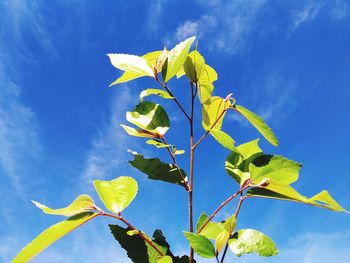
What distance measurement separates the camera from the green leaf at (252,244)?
1.18 meters

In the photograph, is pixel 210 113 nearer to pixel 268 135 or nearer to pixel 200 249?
pixel 268 135

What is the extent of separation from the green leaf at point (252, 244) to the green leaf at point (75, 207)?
18.7 inches

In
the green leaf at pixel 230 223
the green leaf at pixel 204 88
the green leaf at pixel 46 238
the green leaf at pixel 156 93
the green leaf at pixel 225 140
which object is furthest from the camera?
the green leaf at pixel 204 88

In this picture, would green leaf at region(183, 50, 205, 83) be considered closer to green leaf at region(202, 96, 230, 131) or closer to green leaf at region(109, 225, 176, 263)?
green leaf at region(202, 96, 230, 131)

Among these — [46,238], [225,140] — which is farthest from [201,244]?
[46,238]

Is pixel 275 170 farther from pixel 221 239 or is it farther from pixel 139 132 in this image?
pixel 139 132

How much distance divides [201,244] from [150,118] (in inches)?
20.8

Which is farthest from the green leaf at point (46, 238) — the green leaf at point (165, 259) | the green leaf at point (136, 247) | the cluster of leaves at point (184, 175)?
the green leaf at point (165, 259)

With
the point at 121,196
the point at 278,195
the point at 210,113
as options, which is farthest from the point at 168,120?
the point at 278,195

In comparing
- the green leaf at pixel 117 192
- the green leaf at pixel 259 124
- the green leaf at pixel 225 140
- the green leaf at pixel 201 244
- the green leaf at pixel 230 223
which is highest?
the green leaf at pixel 259 124

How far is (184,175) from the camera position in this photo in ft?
4.79

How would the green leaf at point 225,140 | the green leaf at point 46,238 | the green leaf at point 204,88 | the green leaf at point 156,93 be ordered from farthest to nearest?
the green leaf at point 204,88 → the green leaf at point 156,93 → the green leaf at point 225,140 → the green leaf at point 46,238

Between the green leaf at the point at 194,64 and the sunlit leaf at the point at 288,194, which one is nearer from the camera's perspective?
the sunlit leaf at the point at 288,194

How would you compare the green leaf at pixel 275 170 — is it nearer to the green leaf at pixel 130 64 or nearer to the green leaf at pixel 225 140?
the green leaf at pixel 225 140
